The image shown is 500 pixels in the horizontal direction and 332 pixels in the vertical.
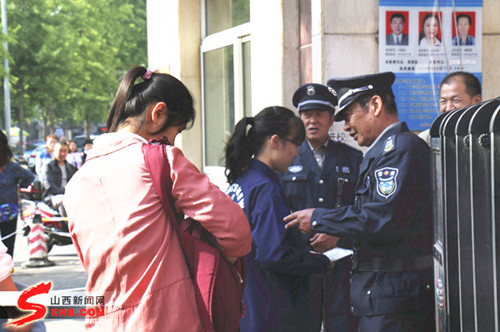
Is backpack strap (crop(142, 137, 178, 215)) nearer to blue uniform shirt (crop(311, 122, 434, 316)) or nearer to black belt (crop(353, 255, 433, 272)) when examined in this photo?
blue uniform shirt (crop(311, 122, 434, 316))

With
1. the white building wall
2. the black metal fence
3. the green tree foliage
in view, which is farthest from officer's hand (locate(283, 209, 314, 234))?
the green tree foliage

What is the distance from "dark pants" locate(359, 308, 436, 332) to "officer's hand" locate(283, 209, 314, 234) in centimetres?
54

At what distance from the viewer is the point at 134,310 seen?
7.97ft

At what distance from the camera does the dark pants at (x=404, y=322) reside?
Answer: 339 cm

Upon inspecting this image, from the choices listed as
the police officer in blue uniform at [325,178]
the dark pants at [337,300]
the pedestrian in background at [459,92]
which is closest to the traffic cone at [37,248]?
the police officer in blue uniform at [325,178]

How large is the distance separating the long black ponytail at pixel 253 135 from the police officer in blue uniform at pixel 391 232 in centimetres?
43

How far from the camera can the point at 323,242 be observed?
158 inches

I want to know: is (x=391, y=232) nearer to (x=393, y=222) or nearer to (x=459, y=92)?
(x=393, y=222)

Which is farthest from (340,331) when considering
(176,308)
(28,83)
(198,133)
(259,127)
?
(28,83)

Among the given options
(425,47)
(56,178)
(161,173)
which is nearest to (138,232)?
(161,173)

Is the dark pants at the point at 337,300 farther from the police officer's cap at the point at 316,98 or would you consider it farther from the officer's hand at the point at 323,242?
the police officer's cap at the point at 316,98

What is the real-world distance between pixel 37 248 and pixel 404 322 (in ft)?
27.6

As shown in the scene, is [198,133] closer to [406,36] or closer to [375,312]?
[406,36]

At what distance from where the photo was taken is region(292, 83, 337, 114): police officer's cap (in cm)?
526
